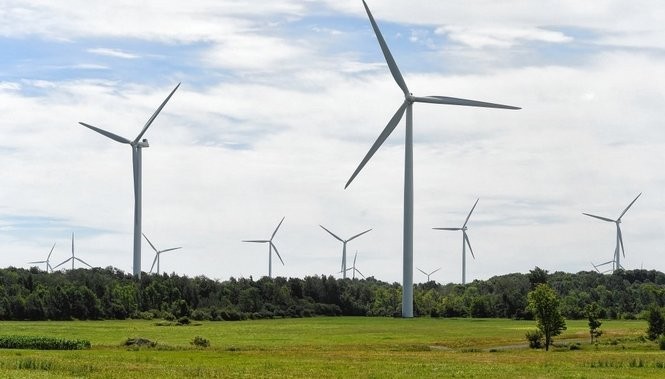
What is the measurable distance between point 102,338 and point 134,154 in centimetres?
6416

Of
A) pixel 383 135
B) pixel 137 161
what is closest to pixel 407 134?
pixel 383 135

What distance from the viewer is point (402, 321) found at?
148500 millimetres

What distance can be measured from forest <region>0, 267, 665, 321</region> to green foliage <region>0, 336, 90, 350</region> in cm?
6681

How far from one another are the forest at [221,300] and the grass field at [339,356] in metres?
41.2

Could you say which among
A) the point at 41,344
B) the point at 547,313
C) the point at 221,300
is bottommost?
the point at 41,344

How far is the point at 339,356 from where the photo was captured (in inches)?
3054

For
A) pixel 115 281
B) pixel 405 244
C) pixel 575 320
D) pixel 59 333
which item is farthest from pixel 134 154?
pixel 575 320

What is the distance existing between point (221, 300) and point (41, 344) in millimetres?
96236

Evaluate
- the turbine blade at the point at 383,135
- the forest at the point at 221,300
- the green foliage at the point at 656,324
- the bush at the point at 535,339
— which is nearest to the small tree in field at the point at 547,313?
the bush at the point at 535,339

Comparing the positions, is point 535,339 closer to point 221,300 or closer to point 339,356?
point 339,356

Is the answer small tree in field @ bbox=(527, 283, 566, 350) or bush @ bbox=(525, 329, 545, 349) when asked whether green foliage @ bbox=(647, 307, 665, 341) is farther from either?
bush @ bbox=(525, 329, 545, 349)

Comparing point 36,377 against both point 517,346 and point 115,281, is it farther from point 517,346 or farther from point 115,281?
point 115,281

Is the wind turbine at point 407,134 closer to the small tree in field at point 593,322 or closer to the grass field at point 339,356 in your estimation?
the grass field at point 339,356

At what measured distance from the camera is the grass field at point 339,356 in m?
62.2
